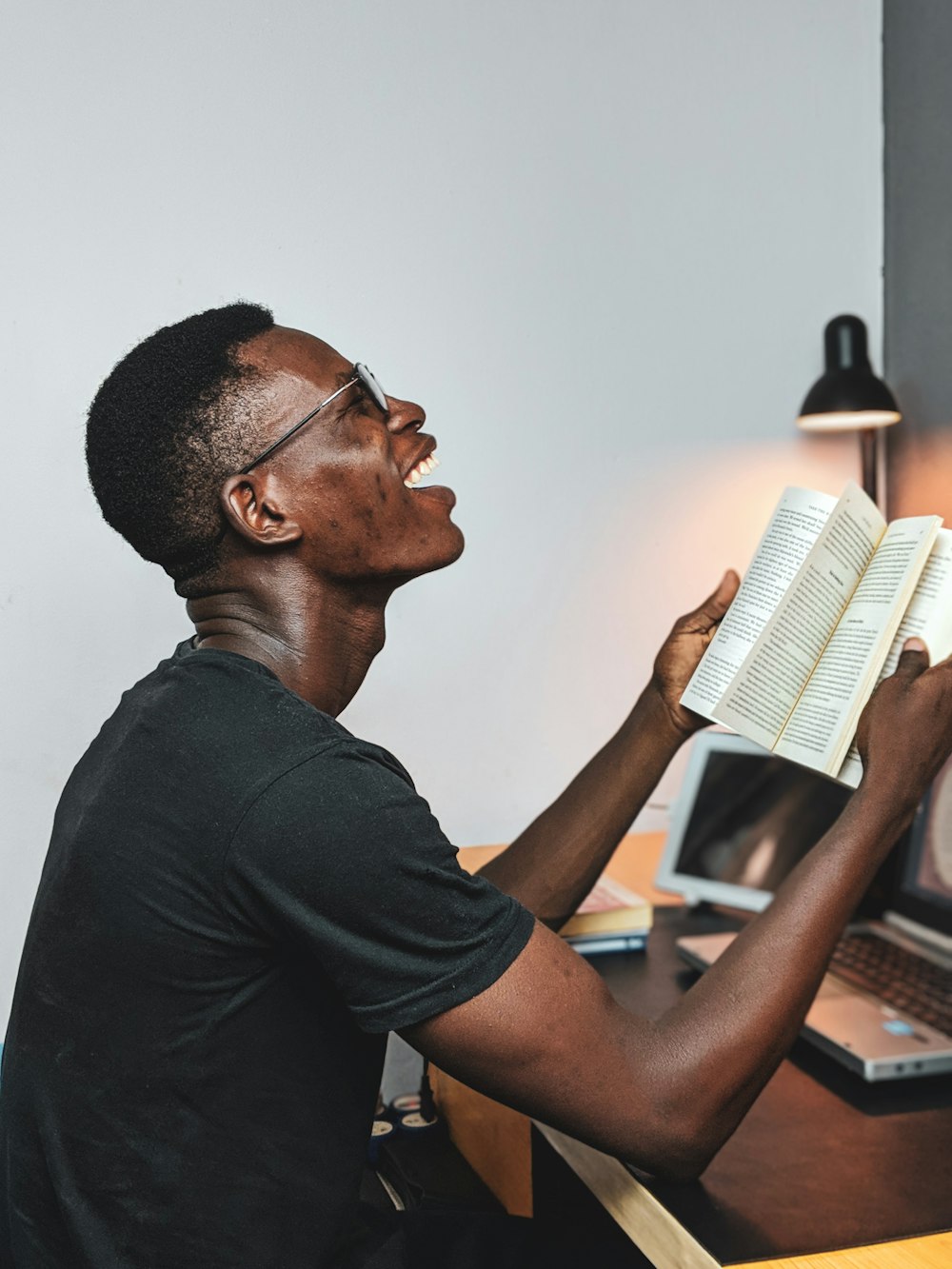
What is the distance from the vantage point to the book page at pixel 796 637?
1.11 metres

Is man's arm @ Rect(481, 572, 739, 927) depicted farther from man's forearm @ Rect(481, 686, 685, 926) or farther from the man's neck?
the man's neck

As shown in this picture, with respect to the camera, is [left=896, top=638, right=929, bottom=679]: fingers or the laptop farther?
the laptop

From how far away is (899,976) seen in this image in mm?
1404

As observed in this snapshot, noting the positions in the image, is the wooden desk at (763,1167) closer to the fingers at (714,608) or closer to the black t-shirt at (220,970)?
the black t-shirt at (220,970)

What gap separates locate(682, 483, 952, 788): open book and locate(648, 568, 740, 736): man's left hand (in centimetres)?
12

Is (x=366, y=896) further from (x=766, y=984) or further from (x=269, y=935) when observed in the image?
(x=766, y=984)

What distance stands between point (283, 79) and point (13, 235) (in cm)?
44

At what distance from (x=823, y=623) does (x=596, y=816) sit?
13.6 inches

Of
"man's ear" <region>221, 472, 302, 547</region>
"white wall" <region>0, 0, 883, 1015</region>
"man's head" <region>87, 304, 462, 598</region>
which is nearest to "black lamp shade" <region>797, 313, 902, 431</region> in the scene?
"white wall" <region>0, 0, 883, 1015</region>

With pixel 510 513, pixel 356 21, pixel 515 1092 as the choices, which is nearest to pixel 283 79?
pixel 356 21

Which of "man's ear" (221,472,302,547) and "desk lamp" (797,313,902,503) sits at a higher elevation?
"desk lamp" (797,313,902,503)

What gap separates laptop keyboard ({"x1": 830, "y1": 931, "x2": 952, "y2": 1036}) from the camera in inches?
50.9

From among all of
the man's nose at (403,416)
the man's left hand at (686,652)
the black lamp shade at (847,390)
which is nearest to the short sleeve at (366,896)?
the man's nose at (403,416)

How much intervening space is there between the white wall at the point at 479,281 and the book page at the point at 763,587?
2.37 feet
